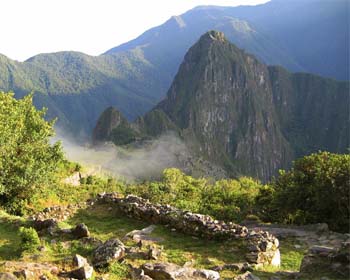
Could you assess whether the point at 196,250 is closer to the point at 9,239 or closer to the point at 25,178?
the point at 9,239

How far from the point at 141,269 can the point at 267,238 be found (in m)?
4.94

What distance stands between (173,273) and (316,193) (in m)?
15.3

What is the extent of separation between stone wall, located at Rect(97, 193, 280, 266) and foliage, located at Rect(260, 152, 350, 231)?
9.86 meters

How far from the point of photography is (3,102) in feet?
80.7

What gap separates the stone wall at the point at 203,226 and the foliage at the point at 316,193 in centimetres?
986

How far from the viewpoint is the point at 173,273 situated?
10.3 meters

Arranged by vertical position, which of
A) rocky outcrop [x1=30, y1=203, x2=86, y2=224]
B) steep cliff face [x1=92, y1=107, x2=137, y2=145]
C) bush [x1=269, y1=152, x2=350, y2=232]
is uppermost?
rocky outcrop [x1=30, y1=203, x2=86, y2=224]

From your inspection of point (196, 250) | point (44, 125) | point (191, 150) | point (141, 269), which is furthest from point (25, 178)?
point (191, 150)

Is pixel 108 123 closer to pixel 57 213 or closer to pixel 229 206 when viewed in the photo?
pixel 229 206

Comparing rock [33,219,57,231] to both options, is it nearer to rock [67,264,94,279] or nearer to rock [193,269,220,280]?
rock [67,264,94,279]

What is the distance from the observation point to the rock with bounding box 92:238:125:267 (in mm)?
10877

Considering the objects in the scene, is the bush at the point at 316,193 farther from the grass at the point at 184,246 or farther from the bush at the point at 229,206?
the grass at the point at 184,246

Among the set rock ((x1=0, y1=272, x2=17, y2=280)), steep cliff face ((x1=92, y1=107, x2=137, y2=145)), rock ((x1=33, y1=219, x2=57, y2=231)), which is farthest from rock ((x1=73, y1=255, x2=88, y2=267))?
steep cliff face ((x1=92, y1=107, x2=137, y2=145))

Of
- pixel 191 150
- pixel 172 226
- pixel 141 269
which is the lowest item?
pixel 191 150
